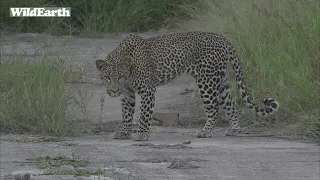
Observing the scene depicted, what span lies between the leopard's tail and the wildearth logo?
790 centimetres

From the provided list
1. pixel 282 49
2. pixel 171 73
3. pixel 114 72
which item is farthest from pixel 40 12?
pixel 114 72

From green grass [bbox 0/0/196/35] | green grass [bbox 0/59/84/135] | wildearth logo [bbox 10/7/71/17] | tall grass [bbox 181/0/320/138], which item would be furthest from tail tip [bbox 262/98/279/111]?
wildearth logo [bbox 10/7/71/17]

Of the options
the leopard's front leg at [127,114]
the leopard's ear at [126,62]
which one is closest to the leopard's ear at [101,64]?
the leopard's ear at [126,62]

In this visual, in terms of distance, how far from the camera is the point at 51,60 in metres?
12.8

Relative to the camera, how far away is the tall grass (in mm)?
12055

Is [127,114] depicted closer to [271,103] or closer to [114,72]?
[114,72]

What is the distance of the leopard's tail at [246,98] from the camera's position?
463 inches

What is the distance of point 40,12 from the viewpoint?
19625 millimetres

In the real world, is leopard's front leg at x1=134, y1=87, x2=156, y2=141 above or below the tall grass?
below

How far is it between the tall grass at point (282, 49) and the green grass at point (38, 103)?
2.46 meters

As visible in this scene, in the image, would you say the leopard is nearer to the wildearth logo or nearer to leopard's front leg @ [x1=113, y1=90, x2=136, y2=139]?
leopard's front leg @ [x1=113, y1=90, x2=136, y2=139]

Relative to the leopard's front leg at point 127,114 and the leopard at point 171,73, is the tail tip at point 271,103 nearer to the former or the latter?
the leopard at point 171,73

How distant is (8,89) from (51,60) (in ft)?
2.21

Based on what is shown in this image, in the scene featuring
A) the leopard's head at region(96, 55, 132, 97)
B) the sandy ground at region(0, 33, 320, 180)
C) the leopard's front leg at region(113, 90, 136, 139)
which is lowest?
the sandy ground at region(0, 33, 320, 180)
